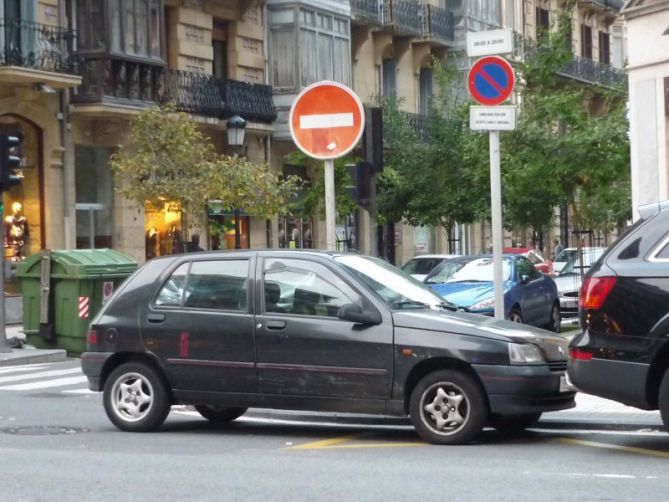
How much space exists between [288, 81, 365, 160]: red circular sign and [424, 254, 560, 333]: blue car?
830 cm

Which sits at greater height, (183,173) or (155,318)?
(183,173)

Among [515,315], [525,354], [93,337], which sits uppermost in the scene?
[93,337]

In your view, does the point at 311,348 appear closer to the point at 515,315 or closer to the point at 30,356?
the point at 30,356

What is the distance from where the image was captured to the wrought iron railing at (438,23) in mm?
45250

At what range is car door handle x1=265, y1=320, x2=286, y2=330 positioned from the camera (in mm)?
12078

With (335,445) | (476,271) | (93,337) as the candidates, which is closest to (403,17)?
(476,271)

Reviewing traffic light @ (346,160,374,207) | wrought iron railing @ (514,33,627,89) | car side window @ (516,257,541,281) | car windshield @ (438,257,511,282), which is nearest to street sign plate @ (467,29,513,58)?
traffic light @ (346,160,374,207)

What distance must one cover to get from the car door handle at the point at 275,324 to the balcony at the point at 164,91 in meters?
19.3

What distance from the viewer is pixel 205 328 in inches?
486

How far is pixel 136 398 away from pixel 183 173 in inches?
688

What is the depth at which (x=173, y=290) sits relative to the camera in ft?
41.6

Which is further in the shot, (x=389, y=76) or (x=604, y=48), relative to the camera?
(x=604, y=48)

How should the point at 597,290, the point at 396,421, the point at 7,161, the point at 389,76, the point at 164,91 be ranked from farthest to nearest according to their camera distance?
the point at 389,76, the point at 164,91, the point at 7,161, the point at 396,421, the point at 597,290

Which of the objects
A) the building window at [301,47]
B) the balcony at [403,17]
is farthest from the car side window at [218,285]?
the balcony at [403,17]
